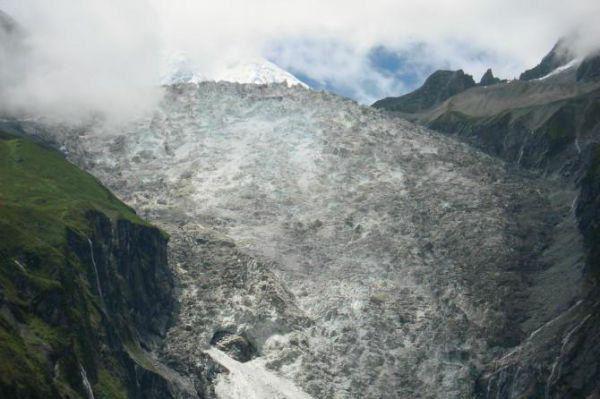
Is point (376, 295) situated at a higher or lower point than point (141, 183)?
lower

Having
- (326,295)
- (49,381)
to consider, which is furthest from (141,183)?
(49,381)

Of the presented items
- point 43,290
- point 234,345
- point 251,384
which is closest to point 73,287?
point 43,290

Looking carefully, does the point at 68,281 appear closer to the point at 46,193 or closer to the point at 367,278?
the point at 46,193

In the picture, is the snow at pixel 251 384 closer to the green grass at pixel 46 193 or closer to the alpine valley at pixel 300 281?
the alpine valley at pixel 300 281

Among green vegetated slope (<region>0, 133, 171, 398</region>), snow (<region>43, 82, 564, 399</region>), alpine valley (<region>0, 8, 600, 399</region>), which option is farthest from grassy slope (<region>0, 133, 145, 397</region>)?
snow (<region>43, 82, 564, 399</region>)

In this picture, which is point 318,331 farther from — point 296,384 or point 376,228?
point 376,228

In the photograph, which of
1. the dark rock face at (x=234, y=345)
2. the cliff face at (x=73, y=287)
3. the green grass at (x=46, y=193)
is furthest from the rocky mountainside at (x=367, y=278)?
the green grass at (x=46, y=193)
